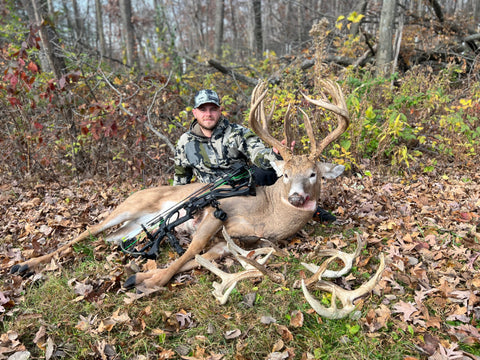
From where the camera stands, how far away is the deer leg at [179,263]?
313cm

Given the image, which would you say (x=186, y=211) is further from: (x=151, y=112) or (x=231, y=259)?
(x=151, y=112)

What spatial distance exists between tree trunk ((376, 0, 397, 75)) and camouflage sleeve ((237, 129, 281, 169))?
4.82 m

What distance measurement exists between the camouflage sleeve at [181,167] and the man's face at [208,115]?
505 millimetres

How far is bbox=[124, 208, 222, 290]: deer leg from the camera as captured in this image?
3.13 metres

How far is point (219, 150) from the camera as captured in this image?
14.5 feet

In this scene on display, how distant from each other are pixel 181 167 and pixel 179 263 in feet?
5.96

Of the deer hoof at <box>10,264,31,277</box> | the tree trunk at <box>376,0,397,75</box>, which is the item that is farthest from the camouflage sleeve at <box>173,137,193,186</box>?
the tree trunk at <box>376,0,397,75</box>

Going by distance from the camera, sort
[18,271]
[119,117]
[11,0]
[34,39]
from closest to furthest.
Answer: [18,271] < [34,39] < [119,117] < [11,0]

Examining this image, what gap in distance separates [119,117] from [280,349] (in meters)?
5.25

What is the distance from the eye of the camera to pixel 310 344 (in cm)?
240

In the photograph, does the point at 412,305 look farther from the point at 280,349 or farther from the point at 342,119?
the point at 342,119

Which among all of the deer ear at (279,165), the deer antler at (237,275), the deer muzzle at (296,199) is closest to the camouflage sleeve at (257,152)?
the deer ear at (279,165)

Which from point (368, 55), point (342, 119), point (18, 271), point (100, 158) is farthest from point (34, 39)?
point (368, 55)

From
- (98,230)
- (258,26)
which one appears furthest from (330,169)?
(258,26)
